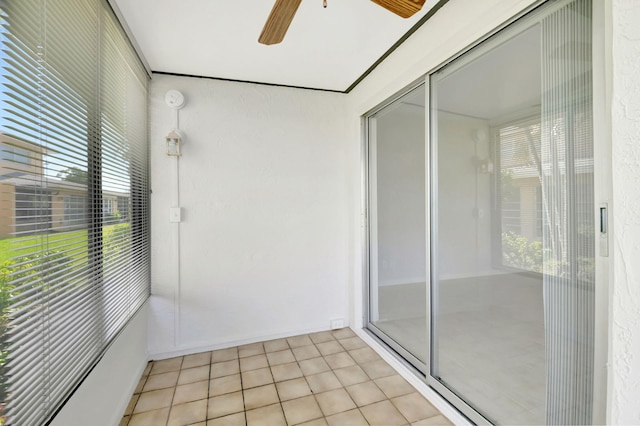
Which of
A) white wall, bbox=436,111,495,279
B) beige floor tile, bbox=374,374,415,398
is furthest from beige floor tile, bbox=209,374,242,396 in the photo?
white wall, bbox=436,111,495,279

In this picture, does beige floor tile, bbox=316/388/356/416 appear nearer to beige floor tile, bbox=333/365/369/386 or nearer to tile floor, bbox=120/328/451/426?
tile floor, bbox=120/328/451/426

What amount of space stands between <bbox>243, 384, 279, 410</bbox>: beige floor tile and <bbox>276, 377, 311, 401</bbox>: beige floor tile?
0.14ft

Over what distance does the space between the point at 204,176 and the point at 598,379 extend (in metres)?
2.72

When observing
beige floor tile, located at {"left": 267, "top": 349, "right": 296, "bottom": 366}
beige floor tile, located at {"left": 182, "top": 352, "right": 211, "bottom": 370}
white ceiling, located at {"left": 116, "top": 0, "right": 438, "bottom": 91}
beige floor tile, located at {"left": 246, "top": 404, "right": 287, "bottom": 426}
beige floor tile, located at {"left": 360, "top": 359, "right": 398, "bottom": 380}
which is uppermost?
white ceiling, located at {"left": 116, "top": 0, "right": 438, "bottom": 91}

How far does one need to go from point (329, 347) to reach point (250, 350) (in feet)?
2.34

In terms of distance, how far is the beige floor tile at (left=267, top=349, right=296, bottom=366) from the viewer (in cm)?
239

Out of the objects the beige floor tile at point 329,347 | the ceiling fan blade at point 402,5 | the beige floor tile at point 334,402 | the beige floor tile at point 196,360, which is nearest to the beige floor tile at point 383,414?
the beige floor tile at point 334,402

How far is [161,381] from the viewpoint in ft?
7.04

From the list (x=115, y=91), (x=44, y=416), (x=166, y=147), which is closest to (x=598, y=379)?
(x=44, y=416)

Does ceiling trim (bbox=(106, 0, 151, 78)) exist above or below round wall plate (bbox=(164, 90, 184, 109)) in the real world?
above

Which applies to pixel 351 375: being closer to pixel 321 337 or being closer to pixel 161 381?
pixel 321 337

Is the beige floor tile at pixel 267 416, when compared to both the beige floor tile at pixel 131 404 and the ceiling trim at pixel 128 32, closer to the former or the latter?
the beige floor tile at pixel 131 404

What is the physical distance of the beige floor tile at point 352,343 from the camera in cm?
261

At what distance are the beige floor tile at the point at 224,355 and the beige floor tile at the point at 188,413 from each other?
1.76 ft
